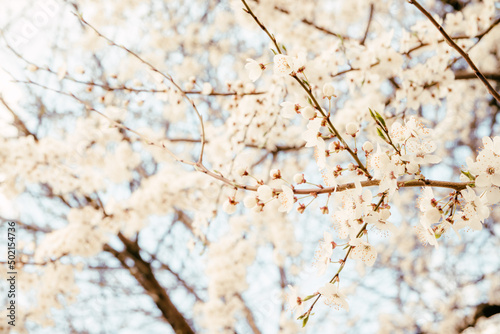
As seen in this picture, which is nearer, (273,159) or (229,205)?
(229,205)

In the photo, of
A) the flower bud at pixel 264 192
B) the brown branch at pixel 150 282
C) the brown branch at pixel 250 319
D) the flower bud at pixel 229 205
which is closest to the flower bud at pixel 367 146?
the flower bud at pixel 264 192

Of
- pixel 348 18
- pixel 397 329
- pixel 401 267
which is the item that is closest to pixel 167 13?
pixel 348 18

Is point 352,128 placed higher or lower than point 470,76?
lower

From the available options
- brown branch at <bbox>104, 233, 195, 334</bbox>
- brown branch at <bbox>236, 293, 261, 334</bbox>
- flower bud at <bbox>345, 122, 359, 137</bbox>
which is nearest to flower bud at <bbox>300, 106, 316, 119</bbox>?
flower bud at <bbox>345, 122, 359, 137</bbox>

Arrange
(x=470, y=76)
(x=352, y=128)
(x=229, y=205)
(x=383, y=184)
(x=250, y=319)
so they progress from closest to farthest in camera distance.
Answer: (x=383, y=184), (x=352, y=128), (x=229, y=205), (x=470, y=76), (x=250, y=319)

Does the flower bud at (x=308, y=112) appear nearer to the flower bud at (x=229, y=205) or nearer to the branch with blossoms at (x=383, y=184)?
the branch with blossoms at (x=383, y=184)

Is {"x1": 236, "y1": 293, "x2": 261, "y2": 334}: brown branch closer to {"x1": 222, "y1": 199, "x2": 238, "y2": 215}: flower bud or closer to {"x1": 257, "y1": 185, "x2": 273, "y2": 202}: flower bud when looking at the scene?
{"x1": 222, "y1": 199, "x2": 238, "y2": 215}: flower bud

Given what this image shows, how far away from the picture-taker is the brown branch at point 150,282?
516 cm

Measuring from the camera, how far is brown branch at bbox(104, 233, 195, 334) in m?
5.16

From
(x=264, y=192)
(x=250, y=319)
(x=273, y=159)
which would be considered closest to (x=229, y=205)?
(x=264, y=192)

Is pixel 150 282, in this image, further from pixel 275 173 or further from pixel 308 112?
pixel 308 112

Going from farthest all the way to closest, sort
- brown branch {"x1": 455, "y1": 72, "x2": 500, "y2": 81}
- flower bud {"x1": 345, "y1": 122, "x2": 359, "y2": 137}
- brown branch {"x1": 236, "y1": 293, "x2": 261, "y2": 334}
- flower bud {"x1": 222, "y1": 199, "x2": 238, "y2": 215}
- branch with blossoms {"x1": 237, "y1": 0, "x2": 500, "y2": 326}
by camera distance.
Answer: brown branch {"x1": 236, "y1": 293, "x2": 261, "y2": 334}, brown branch {"x1": 455, "y1": 72, "x2": 500, "y2": 81}, flower bud {"x1": 222, "y1": 199, "x2": 238, "y2": 215}, flower bud {"x1": 345, "y1": 122, "x2": 359, "y2": 137}, branch with blossoms {"x1": 237, "y1": 0, "x2": 500, "y2": 326}

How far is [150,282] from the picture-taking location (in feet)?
17.4

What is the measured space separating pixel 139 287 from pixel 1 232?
2244mm
